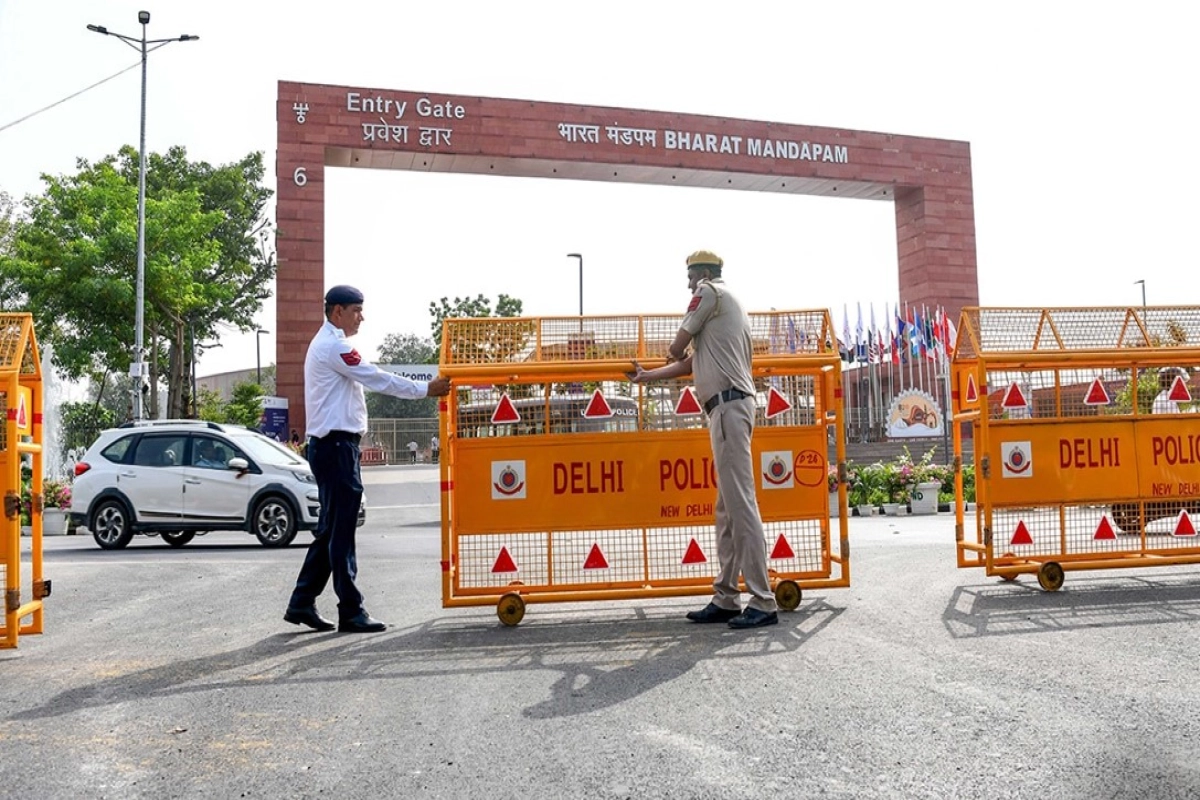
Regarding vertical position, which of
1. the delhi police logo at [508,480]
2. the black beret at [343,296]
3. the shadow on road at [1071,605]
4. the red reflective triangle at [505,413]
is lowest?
the shadow on road at [1071,605]

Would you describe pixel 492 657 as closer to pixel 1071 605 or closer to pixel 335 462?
pixel 335 462

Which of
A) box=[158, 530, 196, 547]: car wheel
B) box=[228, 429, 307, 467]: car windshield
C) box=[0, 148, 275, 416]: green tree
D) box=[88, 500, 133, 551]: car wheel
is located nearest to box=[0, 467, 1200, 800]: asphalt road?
box=[228, 429, 307, 467]: car windshield

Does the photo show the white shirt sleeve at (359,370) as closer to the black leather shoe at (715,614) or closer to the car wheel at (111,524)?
the black leather shoe at (715,614)

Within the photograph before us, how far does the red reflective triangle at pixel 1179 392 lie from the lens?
7.64 metres

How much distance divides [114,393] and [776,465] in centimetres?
8269

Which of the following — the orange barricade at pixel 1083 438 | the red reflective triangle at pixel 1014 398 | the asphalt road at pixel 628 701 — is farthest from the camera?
the red reflective triangle at pixel 1014 398

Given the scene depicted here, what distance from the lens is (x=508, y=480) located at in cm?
633

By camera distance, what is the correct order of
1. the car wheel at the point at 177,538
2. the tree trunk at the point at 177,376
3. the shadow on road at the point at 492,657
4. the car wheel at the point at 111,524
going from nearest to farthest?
1. the shadow on road at the point at 492,657
2. the car wheel at the point at 111,524
3. the car wheel at the point at 177,538
4. the tree trunk at the point at 177,376

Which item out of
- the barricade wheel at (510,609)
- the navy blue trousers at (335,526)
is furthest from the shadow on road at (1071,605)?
the navy blue trousers at (335,526)

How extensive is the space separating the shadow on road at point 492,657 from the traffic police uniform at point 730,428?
300mm

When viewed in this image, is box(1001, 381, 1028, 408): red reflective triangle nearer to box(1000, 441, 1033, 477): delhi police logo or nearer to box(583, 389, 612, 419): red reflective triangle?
box(1000, 441, 1033, 477): delhi police logo

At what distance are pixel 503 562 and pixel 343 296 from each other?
75.2 inches

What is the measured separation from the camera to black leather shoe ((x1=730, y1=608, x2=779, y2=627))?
18.5 feet

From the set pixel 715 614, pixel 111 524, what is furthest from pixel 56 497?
pixel 715 614
